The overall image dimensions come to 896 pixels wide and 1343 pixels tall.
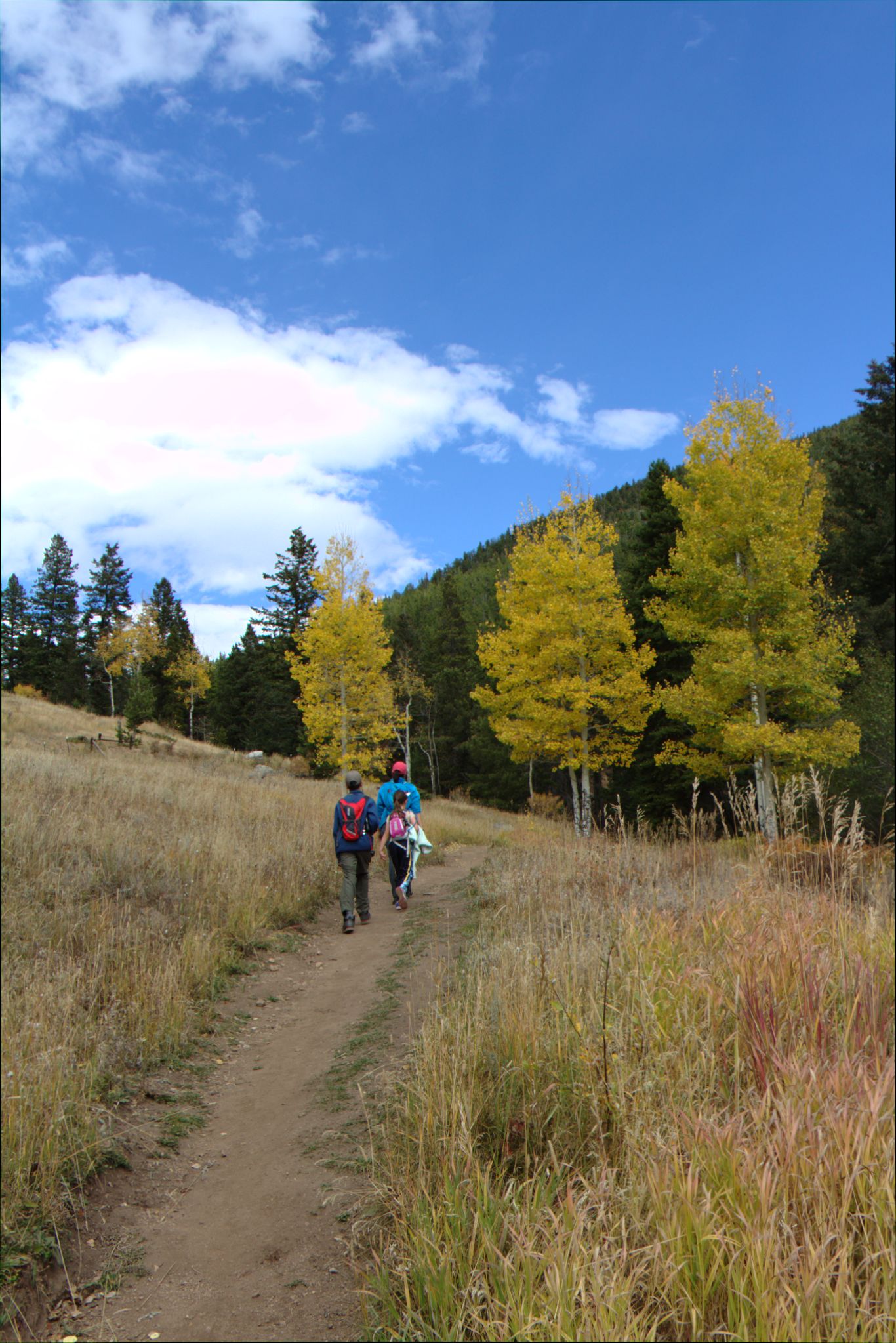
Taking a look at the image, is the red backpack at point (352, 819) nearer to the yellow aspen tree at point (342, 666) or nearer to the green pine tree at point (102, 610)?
the green pine tree at point (102, 610)

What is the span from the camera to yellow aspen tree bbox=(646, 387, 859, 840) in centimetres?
1519

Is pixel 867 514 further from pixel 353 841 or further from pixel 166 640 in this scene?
pixel 166 640

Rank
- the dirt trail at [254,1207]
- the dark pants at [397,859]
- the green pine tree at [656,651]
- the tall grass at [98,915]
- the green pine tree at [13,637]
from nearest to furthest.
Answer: the green pine tree at [13,637]
the dirt trail at [254,1207]
the tall grass at [98,915]
the dark pants at [397,859]
the green pine tree at [656,651]

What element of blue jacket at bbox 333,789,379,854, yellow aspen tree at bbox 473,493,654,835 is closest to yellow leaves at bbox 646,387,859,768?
yellow aspen tree at bbox 473,493,654,835

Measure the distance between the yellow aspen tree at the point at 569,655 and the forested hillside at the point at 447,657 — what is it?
1078mm

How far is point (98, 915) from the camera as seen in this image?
6.15 meters

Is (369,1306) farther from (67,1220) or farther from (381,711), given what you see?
A: (381,711)

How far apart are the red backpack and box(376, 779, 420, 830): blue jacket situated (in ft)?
2.94

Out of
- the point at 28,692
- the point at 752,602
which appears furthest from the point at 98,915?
the point at 752,602

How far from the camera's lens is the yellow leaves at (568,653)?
773 inches

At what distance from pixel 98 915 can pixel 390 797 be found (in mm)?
4492

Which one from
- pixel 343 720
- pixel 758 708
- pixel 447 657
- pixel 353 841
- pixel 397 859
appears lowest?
pixel 397 859

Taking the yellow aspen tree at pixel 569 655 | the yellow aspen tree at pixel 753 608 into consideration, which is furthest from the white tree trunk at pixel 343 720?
the yellow aspen tree at pixel 753 608

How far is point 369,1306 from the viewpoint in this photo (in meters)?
2.18
